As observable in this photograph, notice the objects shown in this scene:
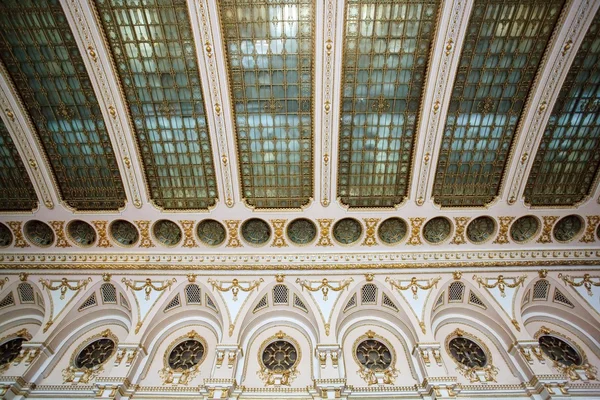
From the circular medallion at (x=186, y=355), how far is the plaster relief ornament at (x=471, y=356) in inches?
359

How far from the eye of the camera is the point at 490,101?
1099 cm

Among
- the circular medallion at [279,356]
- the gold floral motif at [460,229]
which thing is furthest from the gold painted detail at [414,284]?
the circular medallion at [279,356]

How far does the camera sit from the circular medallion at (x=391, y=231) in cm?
1288

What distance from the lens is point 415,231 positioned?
1267 cm

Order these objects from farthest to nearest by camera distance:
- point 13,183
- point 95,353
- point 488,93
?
point 13,183, point 95,353, point 488,93

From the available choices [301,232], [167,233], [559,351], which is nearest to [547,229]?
[559,351]

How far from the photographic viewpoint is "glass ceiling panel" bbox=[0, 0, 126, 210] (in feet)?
31.7

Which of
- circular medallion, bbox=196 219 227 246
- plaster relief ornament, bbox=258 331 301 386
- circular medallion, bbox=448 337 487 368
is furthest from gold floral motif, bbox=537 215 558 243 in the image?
circular medallion, bbox=196 219 227 246

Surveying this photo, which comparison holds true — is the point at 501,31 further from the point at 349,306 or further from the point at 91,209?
the point at 91,209

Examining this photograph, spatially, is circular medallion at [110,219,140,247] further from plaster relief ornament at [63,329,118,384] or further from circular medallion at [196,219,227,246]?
plaster relief ornament at [63,329,118,384]

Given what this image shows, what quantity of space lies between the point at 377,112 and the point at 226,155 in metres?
5.62

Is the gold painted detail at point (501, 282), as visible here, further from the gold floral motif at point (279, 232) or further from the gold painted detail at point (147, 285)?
the gold painted detail at point (147, 285)

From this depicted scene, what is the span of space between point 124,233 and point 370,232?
983 centimetres

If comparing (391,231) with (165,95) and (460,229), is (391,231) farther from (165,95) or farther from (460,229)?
(165,95)
